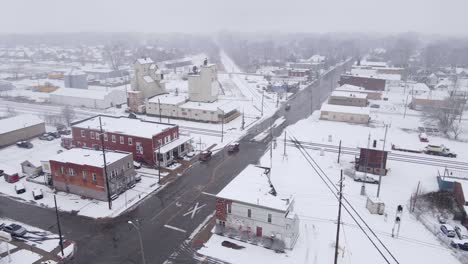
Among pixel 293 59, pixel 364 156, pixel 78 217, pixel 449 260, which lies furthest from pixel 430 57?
pixel 78 217

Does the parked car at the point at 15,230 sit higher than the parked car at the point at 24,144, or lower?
lower

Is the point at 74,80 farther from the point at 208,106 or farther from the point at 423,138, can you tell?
the point at 423,138

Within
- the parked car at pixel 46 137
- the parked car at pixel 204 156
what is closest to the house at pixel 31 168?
the parked car at pixel 46 137

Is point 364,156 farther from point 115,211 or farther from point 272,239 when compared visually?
point 115,211

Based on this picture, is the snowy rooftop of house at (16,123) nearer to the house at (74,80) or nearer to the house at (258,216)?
the house at (74,80)

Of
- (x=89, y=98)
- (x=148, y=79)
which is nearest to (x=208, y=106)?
(x=148, y=79)

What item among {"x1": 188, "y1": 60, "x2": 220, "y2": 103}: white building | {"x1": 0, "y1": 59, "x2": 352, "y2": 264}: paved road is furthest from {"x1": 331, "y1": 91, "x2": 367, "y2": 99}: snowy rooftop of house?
{"x1": 0, "y1": 59, "x2": 352, "y2": 264}: paved road
